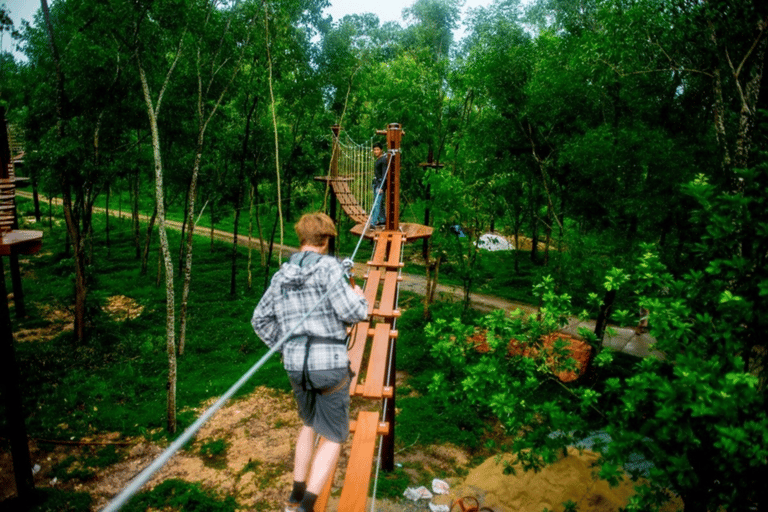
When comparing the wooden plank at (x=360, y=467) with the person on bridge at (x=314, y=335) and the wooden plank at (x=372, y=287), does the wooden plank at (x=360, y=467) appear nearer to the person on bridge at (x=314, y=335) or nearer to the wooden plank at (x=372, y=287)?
the person on bridge at (x=314, y=335)

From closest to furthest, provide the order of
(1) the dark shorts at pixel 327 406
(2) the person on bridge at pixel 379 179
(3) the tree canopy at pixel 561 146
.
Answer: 1. (1) the dark shorts at pixel 327 406
2. (3) the tree canopy at pixel 561 146
3. (2) the person on bridge at pixel 379 179

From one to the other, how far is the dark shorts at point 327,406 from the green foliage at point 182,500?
4.46 meters

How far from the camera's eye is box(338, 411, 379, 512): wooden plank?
292cm

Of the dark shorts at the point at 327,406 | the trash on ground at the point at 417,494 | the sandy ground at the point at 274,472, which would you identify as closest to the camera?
the dark shorts at the point at 327,406

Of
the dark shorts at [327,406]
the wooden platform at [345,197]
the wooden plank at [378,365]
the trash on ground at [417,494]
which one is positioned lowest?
the trash on ground at [417,494]

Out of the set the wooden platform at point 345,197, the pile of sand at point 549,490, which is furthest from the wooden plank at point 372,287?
the wooden platform at point 345,197

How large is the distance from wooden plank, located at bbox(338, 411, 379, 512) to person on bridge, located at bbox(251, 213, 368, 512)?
363mm

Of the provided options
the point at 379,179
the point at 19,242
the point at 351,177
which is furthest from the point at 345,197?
the point at 19,242

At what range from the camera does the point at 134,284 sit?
16.3 m

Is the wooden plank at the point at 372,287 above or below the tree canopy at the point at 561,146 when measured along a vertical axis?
below

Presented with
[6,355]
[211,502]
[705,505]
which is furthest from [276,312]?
[6,355]

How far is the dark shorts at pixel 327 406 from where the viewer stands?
265cm

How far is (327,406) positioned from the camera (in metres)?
2.68

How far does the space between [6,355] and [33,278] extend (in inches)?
523
